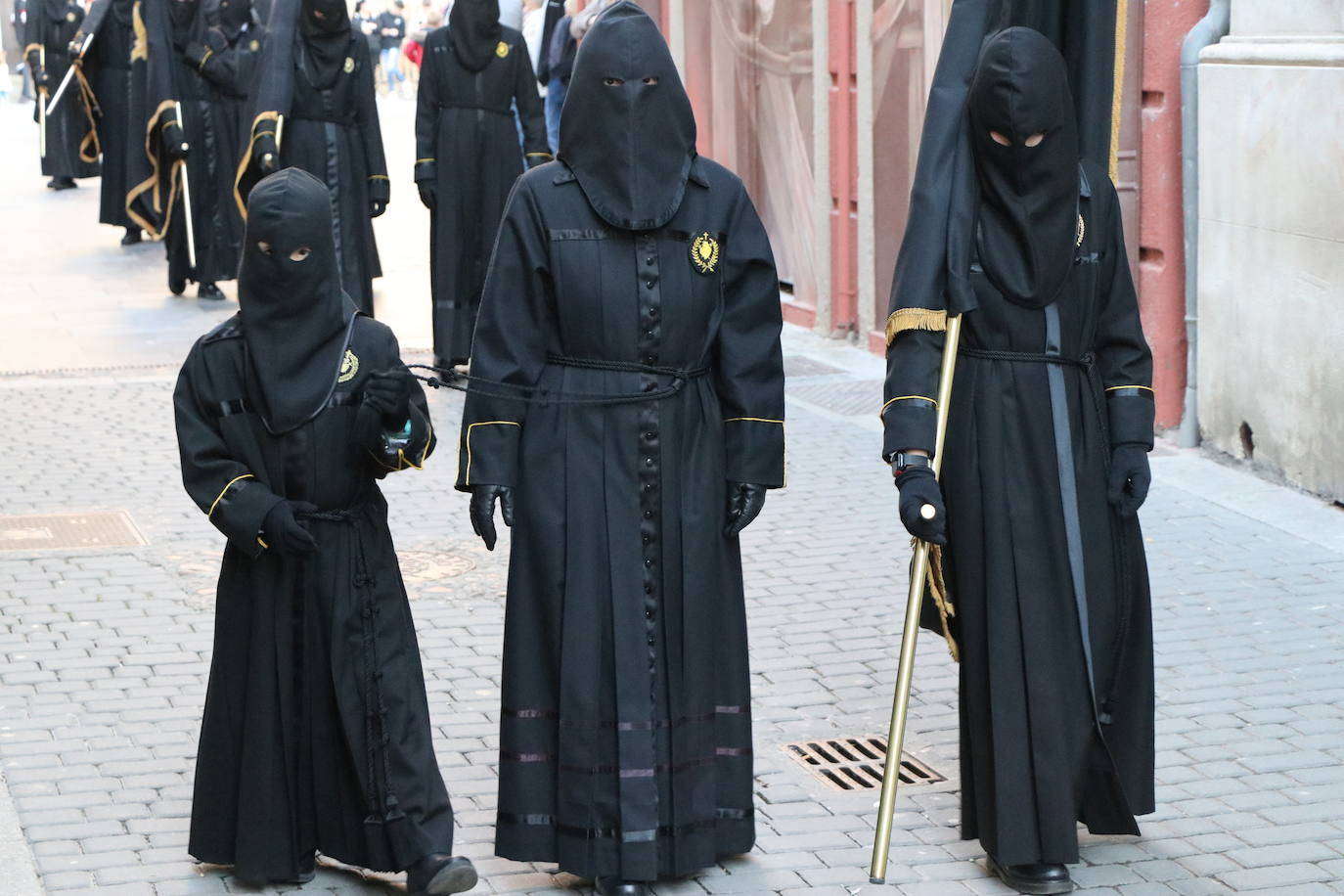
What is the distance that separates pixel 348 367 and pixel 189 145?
37.7 ft

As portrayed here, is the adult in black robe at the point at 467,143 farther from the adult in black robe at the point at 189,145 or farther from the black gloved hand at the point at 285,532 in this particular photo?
the black gloved hand at the point at 285,532

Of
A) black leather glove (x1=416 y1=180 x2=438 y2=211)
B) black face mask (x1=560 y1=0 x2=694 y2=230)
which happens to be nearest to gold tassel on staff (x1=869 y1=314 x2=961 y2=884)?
black face mask (x1=560 y1=0 x2=694 y2=230)

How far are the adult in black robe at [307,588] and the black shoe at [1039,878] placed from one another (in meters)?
1.34

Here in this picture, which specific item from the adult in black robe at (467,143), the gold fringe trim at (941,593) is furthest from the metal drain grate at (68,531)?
the gold fringe trim at (941,593)

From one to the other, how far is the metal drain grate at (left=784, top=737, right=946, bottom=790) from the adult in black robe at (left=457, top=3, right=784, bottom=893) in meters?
0.83

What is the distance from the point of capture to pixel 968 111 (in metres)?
5.23

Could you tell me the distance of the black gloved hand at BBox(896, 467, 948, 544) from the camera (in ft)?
16.8

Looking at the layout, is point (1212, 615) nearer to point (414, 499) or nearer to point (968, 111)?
point (968, 111)

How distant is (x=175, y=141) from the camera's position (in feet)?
52.0

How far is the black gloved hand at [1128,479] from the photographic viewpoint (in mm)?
5375

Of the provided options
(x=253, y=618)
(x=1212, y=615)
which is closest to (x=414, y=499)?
(x=1212, y=615)

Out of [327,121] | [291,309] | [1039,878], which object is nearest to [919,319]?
[1039,878]

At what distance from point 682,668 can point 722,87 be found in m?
11.2

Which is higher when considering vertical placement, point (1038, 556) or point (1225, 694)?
point (1038, 556)
